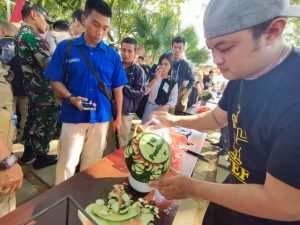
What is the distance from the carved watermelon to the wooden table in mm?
195

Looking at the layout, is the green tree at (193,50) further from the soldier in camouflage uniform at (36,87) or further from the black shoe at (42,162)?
the black shoe at (42,162)

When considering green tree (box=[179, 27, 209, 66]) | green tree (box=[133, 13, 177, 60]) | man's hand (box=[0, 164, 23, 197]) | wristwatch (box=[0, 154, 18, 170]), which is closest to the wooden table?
man's hand (box=[0, 164, 23, 197])

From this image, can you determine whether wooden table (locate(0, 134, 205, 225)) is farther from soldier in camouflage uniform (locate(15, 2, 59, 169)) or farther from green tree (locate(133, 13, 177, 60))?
green tree (locate(133, 13, 177, 60))

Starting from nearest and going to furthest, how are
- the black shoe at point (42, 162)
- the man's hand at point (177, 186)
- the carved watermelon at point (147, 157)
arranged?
the man's hand at point (177, 186) < the carved watermelon at point (147, 157) < the black shoe at point (42, 162)

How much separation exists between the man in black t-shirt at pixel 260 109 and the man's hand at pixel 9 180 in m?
0.69

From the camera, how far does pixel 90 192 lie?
1356mm

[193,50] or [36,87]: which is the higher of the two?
[193,50]

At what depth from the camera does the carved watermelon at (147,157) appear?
4.18 feet

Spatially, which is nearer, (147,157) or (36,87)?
(147,157)

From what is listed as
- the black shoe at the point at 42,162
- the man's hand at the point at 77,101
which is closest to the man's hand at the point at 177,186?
the man's hand at the point at 77,101

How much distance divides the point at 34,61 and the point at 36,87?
0.31 metres

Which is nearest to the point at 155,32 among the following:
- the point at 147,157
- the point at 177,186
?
the point at 147,157

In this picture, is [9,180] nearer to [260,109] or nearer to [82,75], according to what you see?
[260,109]

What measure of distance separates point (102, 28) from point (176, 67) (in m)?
2.38
